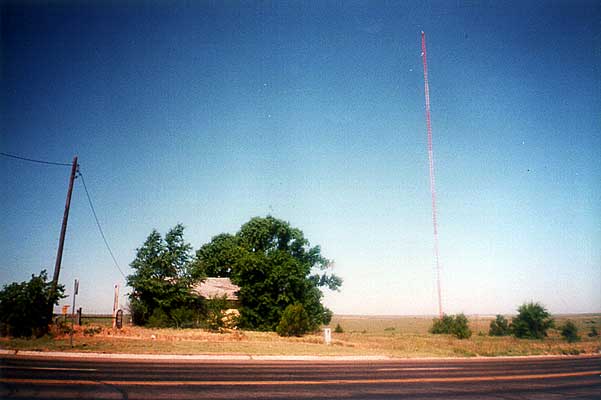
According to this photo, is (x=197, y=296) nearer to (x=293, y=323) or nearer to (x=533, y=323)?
(x=293, y=323)

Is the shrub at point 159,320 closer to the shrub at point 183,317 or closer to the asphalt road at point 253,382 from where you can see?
the shrub at point 183,317

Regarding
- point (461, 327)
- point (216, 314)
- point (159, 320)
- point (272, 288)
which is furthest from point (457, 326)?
point (159, 320)

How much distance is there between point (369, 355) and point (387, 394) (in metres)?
10.3

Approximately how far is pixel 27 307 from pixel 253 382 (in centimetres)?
1594

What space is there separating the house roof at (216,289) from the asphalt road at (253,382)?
2361 cm

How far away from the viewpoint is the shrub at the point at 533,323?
44.7 meters

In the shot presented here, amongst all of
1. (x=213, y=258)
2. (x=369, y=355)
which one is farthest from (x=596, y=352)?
(x=213, y=258)

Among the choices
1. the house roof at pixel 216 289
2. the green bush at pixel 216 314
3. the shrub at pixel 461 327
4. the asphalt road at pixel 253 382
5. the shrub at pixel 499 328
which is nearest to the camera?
the asphalt road at pixel 253 382

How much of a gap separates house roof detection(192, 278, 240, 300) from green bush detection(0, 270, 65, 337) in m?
15.0

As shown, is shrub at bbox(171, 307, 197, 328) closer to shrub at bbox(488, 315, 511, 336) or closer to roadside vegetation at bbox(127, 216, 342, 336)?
roadside vegetation at bbox(127, 216, 342, 336)

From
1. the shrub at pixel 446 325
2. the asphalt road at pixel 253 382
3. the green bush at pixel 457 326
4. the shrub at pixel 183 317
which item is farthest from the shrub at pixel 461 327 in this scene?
the asphalt road at pixel 253 382

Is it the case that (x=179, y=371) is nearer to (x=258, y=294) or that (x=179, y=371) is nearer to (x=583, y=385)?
(x=583, y=385)

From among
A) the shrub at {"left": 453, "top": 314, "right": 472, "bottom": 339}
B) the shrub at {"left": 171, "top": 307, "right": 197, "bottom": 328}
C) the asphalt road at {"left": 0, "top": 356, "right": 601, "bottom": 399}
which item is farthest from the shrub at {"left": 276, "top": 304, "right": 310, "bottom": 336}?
the shrub at {"left": 453, "top": 314, "right": 472, "bottom": 339}

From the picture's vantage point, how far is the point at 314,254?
150 feet
